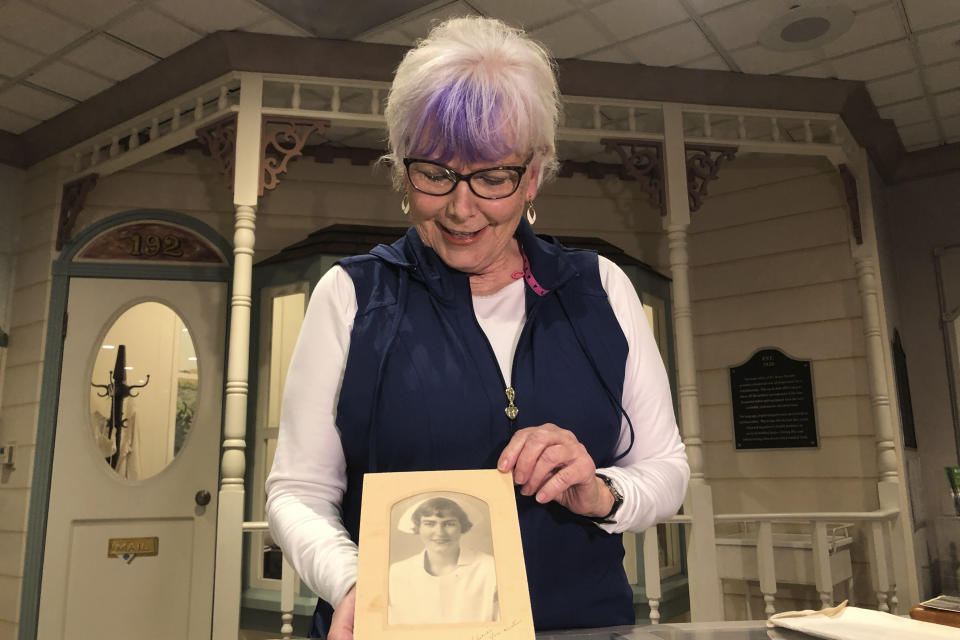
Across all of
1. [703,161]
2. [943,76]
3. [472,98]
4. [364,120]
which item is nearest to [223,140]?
[364,120]

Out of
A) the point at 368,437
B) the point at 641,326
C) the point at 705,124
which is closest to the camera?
the point at 368,437

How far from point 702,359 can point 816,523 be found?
155 centimetres

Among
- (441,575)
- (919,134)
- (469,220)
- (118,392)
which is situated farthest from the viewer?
(919,134)

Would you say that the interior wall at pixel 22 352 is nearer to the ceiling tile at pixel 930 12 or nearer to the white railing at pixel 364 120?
the white railing at pixel 364 120

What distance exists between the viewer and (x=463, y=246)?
3.46 ft

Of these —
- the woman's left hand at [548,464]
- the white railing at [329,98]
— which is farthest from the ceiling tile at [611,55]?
the woman's left hand at [548,464]

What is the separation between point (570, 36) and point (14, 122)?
3.40m

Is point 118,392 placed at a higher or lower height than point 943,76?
lower

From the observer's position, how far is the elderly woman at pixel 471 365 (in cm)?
97

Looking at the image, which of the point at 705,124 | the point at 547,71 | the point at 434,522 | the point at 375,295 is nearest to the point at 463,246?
the point at 375,295

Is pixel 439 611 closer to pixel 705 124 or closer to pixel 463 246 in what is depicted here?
pixel 463 246

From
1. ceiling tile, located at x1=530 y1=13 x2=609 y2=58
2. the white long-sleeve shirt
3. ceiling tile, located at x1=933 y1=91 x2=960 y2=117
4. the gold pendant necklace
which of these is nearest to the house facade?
ceiling tile, located at x1=530 y1=13 x2=609 y2=58

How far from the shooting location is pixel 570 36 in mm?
3566

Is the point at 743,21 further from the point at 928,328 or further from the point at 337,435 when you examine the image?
the point at 337,435
